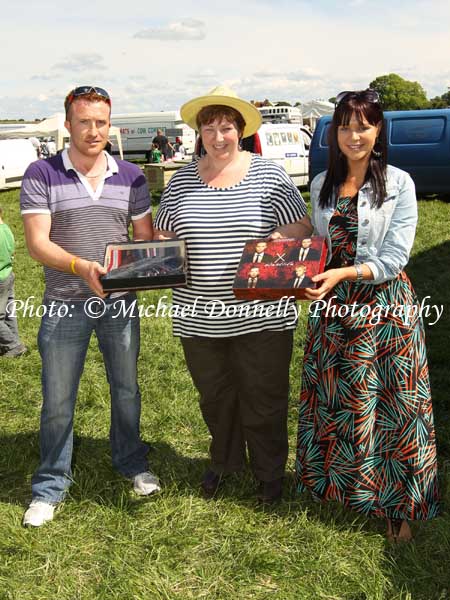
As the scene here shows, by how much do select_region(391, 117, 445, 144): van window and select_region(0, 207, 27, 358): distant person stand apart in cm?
991

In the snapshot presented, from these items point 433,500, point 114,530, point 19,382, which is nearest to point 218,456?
point 114,530

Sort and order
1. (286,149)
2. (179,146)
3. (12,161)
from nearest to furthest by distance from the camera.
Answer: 1. (286,149)
2. (12,161)
3. (179,146)

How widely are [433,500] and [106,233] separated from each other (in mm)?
2076

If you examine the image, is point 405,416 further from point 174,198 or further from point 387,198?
point 174,198

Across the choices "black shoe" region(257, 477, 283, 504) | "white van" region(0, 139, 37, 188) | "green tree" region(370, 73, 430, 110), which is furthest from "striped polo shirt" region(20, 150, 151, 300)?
"green tree" region(370, 73, 430, 110)

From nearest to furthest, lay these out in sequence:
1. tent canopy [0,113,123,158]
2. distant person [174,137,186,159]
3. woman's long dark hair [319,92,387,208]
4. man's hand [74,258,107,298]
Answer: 1. woman's long dark hair [319,92,387,208]
2. man's hand [74,258,107,298]
3. tent canopy [0,113,123,158]
4. distant person [174,137,186,159]

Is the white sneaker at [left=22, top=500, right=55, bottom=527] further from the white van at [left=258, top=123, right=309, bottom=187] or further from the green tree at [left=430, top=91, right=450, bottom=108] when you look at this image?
the green tree at [left=430, top=91, right=450, bottom=108]

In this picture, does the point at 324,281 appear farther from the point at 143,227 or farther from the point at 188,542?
the point at 188,542

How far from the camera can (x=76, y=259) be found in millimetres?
2994

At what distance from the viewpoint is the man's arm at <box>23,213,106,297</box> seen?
296 cm

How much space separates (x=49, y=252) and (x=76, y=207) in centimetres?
26

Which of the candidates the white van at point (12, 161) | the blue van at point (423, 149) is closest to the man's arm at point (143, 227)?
the blue van at point (423, 149)

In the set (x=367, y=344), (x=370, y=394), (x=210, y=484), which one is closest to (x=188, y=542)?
(x=210, y=484)

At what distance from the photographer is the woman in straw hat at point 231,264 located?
302cm
